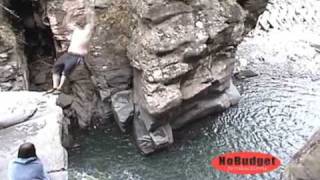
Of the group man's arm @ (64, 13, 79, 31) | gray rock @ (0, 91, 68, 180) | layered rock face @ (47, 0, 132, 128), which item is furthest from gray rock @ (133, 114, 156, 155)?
gray rock @ (0, 91, 68, 180)

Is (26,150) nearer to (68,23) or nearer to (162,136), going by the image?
(162,136)

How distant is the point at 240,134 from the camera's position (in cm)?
1361

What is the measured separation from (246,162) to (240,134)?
6.89 feet

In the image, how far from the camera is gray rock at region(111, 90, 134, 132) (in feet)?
44.4

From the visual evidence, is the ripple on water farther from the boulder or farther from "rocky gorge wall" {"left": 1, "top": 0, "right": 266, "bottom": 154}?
"rocky gorge wall" {"left": 1, "top": 0, "right": 266, "bottom": 154}

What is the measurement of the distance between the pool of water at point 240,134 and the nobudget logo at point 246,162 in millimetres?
177

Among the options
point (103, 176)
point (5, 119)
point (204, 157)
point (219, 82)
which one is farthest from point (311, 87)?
point (5, 119)

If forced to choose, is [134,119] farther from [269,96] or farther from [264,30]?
[264,30]

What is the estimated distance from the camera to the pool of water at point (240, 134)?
12414 millimetres

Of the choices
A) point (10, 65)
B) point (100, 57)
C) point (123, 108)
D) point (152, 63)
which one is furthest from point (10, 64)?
point (152, 63)

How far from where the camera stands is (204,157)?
505 inches

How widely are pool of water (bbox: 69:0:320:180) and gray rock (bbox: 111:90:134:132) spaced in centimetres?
40

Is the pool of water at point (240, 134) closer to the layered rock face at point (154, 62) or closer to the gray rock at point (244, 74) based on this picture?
the gray rock at point (244, 74)

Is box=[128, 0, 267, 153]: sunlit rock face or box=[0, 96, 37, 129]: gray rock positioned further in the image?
box=[128, 0, 267, 153]: sunlit rock face
